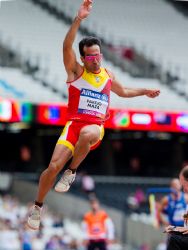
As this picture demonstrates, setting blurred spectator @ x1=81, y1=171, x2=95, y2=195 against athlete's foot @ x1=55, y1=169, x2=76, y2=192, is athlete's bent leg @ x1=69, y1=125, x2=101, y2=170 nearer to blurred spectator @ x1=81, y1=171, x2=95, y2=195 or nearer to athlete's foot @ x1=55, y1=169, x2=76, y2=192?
athlete's foot @ x1=55, y1=169, x2=76, y2=192

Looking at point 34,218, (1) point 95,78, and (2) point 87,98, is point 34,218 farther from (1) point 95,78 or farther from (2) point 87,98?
(1) point 95,78

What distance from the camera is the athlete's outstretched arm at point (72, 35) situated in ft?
25.8

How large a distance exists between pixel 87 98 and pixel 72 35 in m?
0.64

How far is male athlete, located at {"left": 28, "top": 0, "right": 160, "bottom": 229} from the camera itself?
8047 mm

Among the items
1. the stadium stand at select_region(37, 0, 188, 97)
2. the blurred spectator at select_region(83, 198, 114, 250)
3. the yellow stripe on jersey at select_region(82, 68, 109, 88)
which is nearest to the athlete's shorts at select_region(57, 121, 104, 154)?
the yellow stripe on jersey at select_region(82, 68, 109, 88)

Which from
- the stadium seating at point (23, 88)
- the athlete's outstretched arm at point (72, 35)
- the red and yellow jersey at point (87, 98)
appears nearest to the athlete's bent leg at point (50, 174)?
the red and yellow jersey at point (87, 98)

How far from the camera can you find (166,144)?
1182 inches

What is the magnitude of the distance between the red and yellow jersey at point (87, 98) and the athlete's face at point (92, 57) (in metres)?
0.07

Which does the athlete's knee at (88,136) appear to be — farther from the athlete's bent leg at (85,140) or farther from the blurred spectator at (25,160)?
the blurred spectator at (25,160)

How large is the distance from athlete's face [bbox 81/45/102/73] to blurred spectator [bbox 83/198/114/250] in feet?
27.0

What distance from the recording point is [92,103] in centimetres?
813

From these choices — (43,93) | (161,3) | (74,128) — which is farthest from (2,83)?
(74,128)

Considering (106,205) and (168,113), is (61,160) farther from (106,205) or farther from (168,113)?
(168,113)

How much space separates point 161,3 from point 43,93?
6.12 metres
